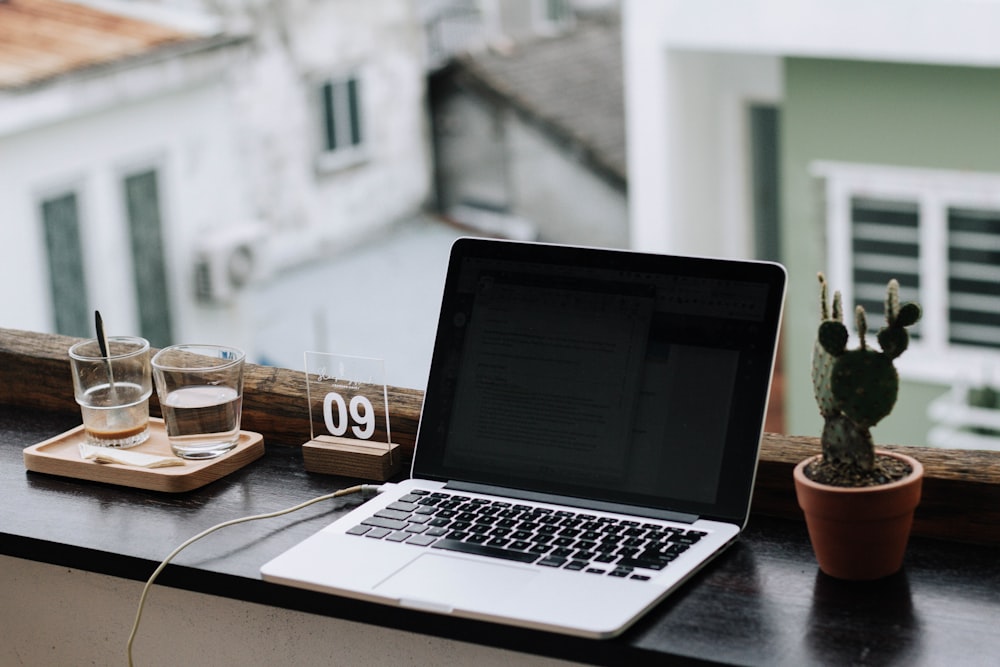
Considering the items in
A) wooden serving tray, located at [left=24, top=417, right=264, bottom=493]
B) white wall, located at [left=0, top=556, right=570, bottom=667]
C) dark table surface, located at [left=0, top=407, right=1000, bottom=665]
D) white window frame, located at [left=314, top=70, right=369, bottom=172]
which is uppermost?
white window frame, located at [left=314, top=70, right=369, bottom=172]

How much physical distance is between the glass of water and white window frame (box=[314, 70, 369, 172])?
8.93 meters

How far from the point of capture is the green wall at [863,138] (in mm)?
5981

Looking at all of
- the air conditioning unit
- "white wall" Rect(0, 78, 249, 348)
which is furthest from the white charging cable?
the air conditioning unit

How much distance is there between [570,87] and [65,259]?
166 inches

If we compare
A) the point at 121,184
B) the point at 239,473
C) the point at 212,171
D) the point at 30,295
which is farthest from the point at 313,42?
the point at 239,473

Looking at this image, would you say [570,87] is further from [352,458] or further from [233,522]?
[233,522]

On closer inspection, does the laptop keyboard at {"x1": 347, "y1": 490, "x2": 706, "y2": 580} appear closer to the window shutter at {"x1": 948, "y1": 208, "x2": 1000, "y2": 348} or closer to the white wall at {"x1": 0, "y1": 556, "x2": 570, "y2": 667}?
the white wall at {"x1": 0, "y1": 556, "x2": 570, "y2": 667}

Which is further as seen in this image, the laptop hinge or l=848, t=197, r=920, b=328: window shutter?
l=848, t=197, r=920, b=328: window shutter

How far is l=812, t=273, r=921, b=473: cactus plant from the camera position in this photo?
1.07 metres

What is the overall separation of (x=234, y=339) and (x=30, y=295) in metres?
1.51

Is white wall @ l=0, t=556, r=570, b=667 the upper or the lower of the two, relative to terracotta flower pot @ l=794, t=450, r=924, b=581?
lower

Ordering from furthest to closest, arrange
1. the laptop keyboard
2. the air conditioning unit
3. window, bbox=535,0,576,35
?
window, bbox=535,0,576,35 < the air conditioning unit < the laptop keyboard

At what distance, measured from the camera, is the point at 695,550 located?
1.14m

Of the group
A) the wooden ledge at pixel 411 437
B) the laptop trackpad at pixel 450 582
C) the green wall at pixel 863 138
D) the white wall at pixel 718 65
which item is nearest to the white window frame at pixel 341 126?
the white wall at pixel 718 65
